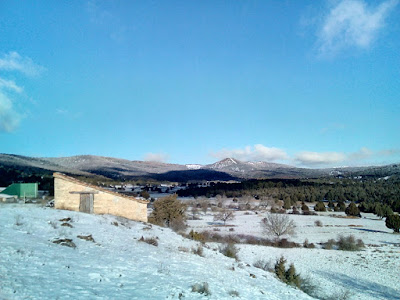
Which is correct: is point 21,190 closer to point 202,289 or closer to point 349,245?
point 202,289

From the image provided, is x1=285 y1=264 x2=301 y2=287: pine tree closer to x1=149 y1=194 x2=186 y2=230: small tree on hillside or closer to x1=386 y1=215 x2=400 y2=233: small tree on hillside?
x1=149 y1=194 x2=186 y2=230: small tree on hillside

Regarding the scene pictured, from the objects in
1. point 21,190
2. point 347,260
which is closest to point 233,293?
point 21,190

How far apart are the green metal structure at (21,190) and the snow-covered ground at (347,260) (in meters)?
19.3

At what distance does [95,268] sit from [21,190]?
19737 millimetres

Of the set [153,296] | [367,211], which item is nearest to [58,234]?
[153,296]

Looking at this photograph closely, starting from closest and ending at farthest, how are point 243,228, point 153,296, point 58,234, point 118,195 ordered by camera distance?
point 153,296 → point 58,234 → point 118,195 → point 243,228

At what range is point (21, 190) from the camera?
80.3 feet

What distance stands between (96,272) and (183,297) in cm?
273

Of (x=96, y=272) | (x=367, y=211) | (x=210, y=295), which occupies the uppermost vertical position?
(x=96, y=272)

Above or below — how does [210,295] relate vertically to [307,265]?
above

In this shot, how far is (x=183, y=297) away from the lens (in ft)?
26.3

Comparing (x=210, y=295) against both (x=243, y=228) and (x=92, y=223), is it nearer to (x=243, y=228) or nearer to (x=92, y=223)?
(x=92, y=223)

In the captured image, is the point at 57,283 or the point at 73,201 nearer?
the point at 57,283

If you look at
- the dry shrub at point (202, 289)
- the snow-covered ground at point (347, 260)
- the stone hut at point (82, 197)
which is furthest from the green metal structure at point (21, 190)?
the dry shrub at point (202, 289)
